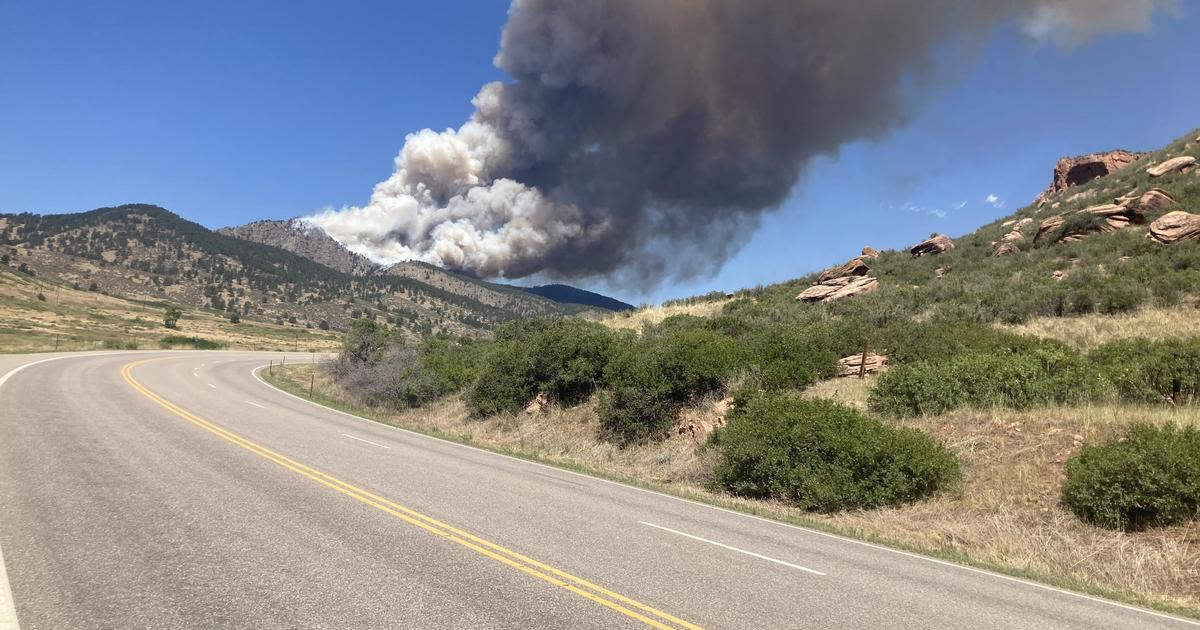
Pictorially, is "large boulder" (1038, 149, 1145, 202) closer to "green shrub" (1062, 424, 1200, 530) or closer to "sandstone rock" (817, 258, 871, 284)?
"sandstone rock" (817, 258, 871, 284)

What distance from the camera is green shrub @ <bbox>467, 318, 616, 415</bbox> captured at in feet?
71.9

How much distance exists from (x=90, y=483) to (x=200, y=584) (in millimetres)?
4964

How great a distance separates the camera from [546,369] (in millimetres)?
22922

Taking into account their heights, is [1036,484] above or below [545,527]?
above

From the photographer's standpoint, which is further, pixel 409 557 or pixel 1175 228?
pixel 1175 228

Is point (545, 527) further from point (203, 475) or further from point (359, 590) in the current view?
point (203, 475)

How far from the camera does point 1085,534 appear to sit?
8422mm

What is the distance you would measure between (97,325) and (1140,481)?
99.3 meters

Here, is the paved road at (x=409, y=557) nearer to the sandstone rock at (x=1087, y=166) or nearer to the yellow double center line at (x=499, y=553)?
the yellow double center line at (x=499, y=553)

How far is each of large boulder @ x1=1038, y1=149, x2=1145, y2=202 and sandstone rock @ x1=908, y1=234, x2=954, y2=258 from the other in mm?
30467

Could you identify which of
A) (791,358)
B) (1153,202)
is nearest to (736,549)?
(791,358)

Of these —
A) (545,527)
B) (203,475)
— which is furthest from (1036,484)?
(203,475)

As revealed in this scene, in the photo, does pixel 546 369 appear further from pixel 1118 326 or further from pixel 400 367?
pixel 1118 326

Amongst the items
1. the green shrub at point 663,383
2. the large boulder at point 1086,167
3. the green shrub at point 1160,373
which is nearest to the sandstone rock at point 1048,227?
the green shrub at point 1160,373
